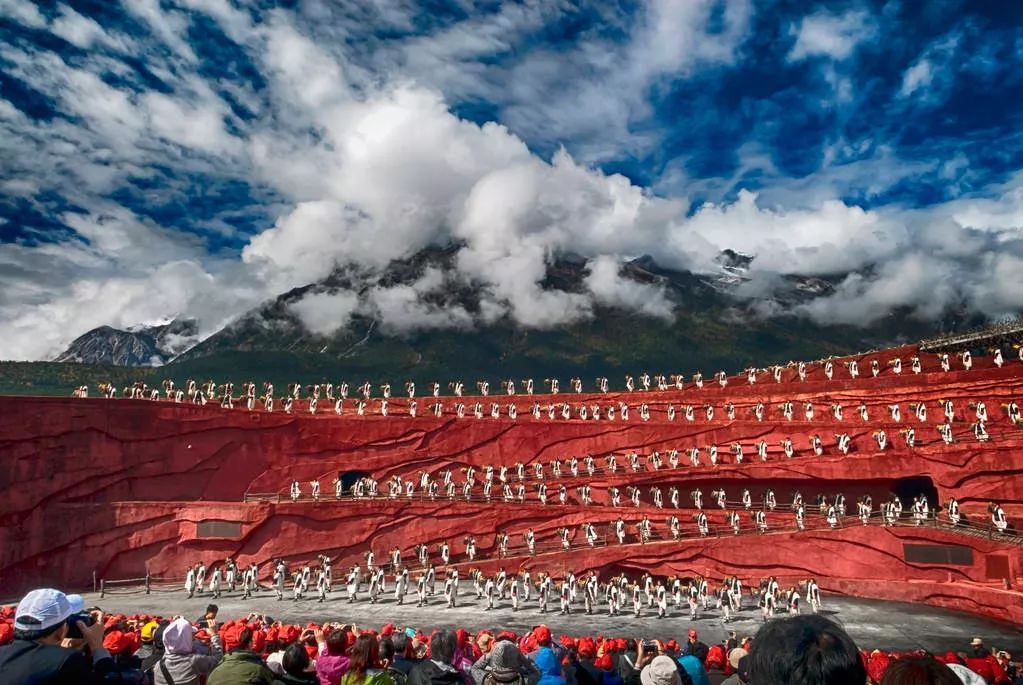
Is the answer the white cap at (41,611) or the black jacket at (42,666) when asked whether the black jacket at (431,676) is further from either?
the white cap at (41,611)

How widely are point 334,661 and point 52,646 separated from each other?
2996 millimetres

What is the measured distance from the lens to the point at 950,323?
414 feet

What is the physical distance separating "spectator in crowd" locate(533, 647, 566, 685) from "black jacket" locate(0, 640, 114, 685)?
130 inches

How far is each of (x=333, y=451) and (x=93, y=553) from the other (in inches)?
466

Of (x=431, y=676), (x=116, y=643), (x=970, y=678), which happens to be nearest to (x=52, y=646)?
(x=431, y=676)

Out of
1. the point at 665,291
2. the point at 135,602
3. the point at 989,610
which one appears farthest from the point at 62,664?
the point at 665,291

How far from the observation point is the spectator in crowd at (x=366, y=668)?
16.5ft

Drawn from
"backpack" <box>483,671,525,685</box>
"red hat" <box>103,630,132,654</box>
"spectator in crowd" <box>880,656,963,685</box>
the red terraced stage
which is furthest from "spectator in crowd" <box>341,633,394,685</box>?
the red terraced stage

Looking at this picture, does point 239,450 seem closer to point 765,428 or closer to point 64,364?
point 765,428

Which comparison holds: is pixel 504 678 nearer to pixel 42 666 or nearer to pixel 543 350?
pixel 42 666

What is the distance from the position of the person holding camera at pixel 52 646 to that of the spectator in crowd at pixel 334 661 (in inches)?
80.1

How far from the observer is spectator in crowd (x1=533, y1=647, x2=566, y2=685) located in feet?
18.2

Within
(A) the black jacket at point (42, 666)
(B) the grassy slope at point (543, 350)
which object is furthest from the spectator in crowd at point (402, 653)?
(B) the grassy slope at point (543, 350)

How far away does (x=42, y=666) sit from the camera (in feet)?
11.3
